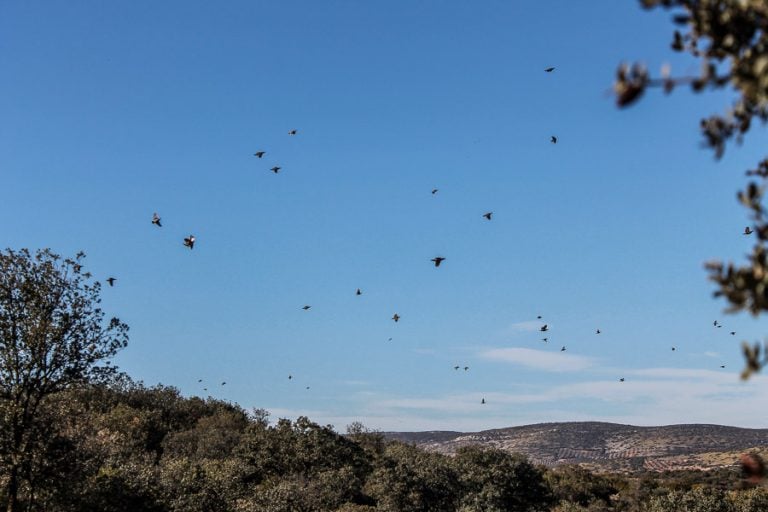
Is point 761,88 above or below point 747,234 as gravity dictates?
below

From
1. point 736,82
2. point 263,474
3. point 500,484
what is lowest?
point 500,484

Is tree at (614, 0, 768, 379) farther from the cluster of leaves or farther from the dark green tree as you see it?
the dark green tree

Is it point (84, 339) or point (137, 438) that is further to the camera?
point (137, 438)

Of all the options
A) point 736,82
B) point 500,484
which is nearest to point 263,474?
point 500,484

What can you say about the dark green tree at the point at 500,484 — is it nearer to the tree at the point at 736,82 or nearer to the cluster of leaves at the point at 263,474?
the cluster of leaves at the point at 263,474

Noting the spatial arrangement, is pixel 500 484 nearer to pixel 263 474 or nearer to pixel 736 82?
pixel 263 474

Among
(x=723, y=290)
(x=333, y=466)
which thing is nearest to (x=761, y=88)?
(x=723, y=290)

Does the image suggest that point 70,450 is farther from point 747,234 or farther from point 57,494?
point 747,234

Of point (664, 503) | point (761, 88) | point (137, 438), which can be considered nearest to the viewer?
point (761, 88)

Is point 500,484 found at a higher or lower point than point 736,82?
lower
